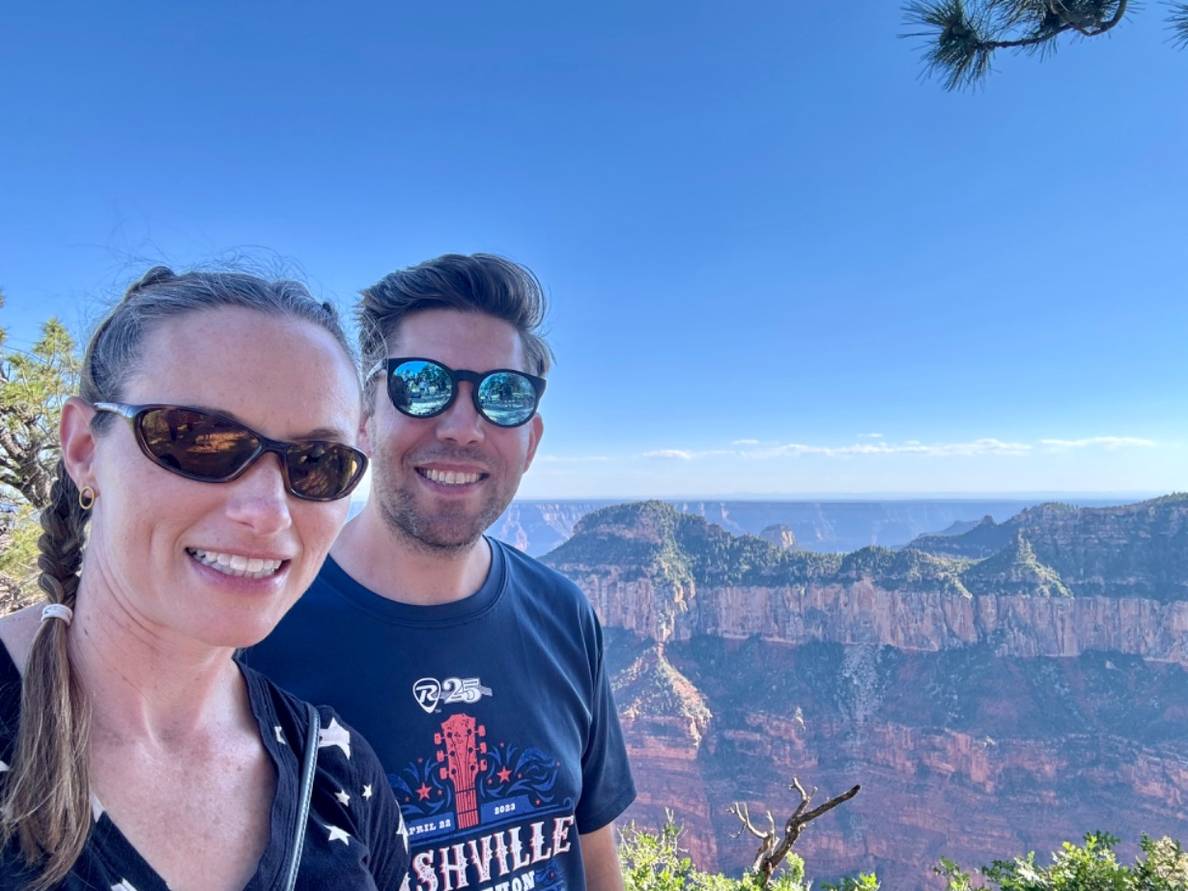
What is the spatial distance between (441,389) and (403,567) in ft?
1.61

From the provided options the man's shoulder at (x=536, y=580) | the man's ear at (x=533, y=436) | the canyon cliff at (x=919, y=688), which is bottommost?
the canyon cliff at (x=919, y=688)

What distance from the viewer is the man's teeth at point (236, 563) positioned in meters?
0.95

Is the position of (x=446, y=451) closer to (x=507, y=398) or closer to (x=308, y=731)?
(x=507, y=398)

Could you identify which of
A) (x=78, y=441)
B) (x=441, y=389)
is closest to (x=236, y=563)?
(x=78, y=441)

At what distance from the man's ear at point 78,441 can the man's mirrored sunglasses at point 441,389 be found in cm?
82

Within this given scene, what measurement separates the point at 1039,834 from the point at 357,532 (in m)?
51.2

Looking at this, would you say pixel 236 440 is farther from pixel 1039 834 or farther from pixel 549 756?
pixel 1039 834

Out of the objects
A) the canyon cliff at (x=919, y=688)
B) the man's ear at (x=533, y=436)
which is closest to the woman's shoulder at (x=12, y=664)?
the man's ear at (x=533, y=436)

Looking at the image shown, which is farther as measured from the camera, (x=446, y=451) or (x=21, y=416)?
(x=21, y=416)

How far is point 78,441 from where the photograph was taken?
1021 millimetres

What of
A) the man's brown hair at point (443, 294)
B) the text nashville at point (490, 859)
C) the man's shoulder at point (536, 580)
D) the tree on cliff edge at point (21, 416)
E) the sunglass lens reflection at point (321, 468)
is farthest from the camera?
the tree on cliff edge at point (21, 416)

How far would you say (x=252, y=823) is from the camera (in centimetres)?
104

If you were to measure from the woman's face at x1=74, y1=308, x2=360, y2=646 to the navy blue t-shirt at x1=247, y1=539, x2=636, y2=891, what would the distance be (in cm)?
61

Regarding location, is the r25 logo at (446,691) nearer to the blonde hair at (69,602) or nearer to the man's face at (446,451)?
the man's face at (446,451)
